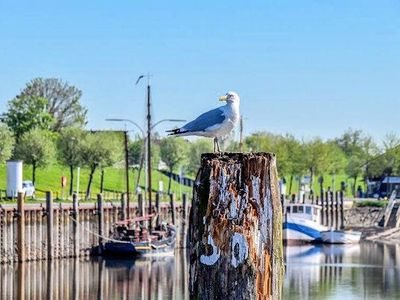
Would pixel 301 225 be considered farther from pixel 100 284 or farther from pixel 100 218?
pixel 100 284

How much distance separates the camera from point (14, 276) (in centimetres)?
5766

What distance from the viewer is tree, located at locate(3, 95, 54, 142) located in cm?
12000

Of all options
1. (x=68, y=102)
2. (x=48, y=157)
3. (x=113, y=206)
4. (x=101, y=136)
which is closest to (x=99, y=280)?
(x=113, y=206)

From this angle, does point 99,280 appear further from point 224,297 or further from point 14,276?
point 224,297

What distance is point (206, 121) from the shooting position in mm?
10047

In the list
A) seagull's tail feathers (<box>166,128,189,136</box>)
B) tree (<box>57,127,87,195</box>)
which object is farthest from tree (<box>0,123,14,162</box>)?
seagull's tail feathers (<box>166,128,189,136</box>)

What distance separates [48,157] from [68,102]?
46.5 metres

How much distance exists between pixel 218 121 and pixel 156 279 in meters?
51.8

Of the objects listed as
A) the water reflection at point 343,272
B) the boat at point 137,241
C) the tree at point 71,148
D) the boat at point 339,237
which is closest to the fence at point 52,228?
the boat at point 137,241

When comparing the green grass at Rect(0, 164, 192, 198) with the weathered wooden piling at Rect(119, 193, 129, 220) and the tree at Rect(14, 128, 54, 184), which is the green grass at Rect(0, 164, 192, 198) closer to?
the tree at Rect(14, 128, 54, 184)

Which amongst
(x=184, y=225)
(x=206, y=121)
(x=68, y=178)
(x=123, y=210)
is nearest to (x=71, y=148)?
(x=68, y=178)

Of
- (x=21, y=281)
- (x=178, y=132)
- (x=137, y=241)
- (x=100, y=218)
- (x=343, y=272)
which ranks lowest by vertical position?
(x=343, y=272)

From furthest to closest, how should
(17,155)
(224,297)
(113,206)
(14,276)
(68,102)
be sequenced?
(68,102)
(17,155)
(113,206)
(14,276)
(224,297)

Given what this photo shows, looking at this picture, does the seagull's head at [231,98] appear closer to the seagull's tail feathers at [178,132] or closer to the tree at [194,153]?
the seagull's tail feathers at [178,132]
